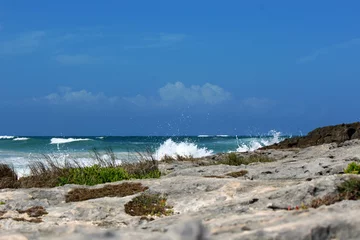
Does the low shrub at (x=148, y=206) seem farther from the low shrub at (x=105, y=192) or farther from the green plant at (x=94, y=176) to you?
the green plant at (x=94, y=176)

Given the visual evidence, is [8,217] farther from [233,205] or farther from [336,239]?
[336,239]

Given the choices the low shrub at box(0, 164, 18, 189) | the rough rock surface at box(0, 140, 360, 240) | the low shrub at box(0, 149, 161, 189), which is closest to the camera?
the rough rock surface at box(0, 140, 360, 240)

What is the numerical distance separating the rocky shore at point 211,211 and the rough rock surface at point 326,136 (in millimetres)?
17269

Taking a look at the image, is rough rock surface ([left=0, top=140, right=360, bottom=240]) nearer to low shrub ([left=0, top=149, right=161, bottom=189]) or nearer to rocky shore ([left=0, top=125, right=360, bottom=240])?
rocky shore ([left=0, top=125, right=360, bottom=240])

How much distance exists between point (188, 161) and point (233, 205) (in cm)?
1494

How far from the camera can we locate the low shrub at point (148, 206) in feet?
32.3

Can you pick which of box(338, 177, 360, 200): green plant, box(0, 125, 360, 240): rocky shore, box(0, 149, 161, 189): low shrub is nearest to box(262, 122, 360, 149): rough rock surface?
box(0, 149, 161, 189): low shrub

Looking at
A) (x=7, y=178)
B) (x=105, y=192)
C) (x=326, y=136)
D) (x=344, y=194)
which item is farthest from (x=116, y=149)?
(x=344, y=194)

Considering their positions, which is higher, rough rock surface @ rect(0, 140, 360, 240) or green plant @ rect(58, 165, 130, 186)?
green plant @ rect(58, 165, 130, 186)

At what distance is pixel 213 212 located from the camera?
787 cm

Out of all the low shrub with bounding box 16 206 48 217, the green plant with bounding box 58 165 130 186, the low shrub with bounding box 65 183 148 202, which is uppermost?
the green plant with bounding box 58 165 130 186

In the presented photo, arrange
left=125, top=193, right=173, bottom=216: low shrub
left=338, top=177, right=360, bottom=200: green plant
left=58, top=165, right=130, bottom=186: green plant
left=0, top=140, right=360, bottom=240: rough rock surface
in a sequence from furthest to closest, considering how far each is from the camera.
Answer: left=58, top=165, right=130, bottom=186: green plant → left=125, top=193, right=173, bottom=216: low shrub → left=338, top=177, right=360, bottom=200: green plant → left=0, top=140, right=360, bottom=240: rough rock surface

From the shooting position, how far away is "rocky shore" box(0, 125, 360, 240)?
5.16 meters

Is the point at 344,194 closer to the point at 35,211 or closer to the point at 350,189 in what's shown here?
the point at 350,189
